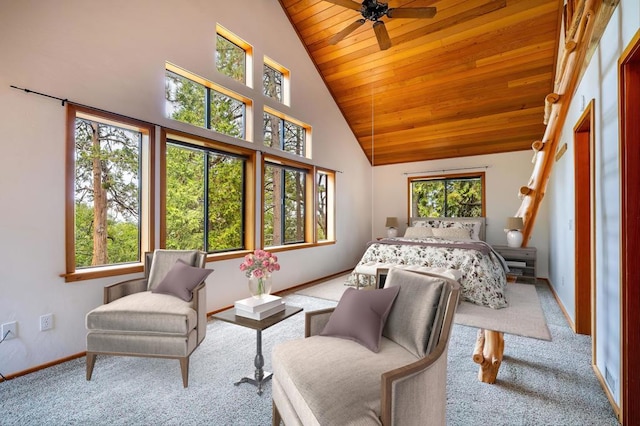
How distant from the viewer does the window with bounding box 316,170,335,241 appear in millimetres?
5793

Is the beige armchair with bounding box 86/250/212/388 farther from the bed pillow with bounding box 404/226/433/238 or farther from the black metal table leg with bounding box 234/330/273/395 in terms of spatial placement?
the bed pillow with bounding box 404/226/433/238

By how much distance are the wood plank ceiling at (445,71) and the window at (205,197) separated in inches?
98.0

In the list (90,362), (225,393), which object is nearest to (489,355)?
(225,393)

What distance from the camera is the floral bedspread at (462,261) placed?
3.72 m

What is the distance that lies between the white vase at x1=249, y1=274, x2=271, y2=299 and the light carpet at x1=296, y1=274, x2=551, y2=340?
2.11 meters

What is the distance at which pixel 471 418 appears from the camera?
5.66 feet

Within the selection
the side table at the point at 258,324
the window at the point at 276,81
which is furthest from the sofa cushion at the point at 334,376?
the window at the point at 276,81

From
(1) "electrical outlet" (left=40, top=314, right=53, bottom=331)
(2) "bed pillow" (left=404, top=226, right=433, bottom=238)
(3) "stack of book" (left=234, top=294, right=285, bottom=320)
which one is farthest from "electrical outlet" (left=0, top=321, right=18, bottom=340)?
(2) "bed pillow" (left=404, top=226, right=433, bottom=238)

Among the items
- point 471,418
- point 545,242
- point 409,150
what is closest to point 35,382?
point 471,418

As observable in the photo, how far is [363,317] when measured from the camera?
5.30ft

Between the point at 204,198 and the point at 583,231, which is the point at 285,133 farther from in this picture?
the point at 583,231

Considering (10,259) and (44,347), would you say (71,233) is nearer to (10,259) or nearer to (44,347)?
(10,259)

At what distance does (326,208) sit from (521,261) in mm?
3557

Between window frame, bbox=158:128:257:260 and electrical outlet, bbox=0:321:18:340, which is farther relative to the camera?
window frame, bbox=158:128:257:260
